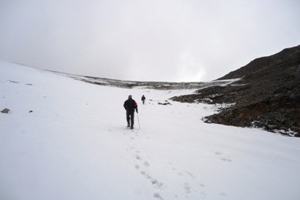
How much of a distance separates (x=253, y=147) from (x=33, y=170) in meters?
9.49

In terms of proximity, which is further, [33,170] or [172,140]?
[172,140]


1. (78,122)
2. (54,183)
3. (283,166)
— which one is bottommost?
(283,166)

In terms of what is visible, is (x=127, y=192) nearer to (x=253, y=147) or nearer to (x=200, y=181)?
(x=200, y=181)

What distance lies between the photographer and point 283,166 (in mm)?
7746

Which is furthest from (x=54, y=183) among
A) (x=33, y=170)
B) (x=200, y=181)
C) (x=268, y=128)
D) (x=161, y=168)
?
(x=268, y=128)

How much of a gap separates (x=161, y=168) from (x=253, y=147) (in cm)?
584

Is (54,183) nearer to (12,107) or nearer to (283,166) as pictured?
(283,166)

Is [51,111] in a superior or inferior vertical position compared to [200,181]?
superior

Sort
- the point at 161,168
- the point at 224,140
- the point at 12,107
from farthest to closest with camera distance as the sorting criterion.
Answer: the point at 12,107
the point at 224,140
the point at 161,168

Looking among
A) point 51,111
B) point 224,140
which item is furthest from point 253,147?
point 51,111

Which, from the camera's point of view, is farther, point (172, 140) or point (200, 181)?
point (172, 140)

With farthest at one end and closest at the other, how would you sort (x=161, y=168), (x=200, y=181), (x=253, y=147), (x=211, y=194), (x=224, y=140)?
(x=224, y=140) → (x=253, y=147) → (x=161, y=168) → (x=200, y=181) → (x=211, y=194)

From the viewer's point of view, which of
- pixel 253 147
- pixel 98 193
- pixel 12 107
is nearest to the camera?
pixel 98 193

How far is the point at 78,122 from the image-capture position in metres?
11.4
